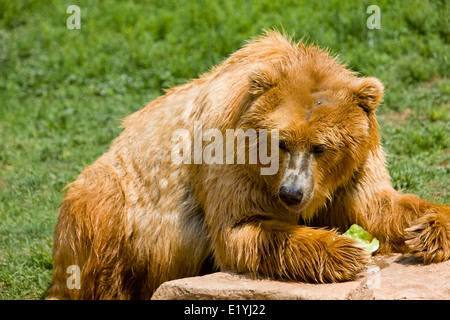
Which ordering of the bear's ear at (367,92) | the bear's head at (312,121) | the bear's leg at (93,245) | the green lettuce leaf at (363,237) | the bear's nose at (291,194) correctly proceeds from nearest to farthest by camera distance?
the bear's nose at (291,194), the bear's head at (312,121), the bear's ear at (367,92), the green lettuce leaf at (363,237), the bear's leg at (93,245)

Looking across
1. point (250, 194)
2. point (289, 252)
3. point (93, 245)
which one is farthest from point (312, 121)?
point (93, 245)

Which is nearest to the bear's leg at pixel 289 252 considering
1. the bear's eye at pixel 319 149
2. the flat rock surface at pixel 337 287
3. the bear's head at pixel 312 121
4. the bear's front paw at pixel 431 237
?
the flat rock surface at pixel 337 287

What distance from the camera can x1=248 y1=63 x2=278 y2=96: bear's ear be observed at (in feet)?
19.1

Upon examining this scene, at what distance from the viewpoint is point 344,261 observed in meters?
5.54

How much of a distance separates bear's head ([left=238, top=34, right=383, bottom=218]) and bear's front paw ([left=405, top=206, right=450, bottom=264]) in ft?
2.46

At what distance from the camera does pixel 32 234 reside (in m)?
8.84

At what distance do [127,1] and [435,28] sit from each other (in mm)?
6283

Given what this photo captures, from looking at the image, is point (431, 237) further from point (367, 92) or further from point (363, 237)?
point (367, 92)

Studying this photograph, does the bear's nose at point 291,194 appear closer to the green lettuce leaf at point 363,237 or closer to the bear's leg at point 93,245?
the green lettuce leaf at point 363,237

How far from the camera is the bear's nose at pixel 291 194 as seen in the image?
215 inches

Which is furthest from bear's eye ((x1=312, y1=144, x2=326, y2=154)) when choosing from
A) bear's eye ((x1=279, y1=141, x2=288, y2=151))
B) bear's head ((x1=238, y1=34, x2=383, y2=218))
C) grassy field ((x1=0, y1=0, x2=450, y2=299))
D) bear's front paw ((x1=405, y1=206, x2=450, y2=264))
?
grassy field ((x1=0, y1=0, x2=450, y2=299))

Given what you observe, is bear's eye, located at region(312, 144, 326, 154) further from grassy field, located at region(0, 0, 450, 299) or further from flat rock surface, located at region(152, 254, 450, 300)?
grassy field, located at region(0, 0, 450, 299)

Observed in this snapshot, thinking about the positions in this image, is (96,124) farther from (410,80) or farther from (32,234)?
(410,80)

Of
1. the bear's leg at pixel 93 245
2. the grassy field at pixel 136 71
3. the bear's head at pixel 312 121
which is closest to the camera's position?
the bear's head at pixel 312 121
